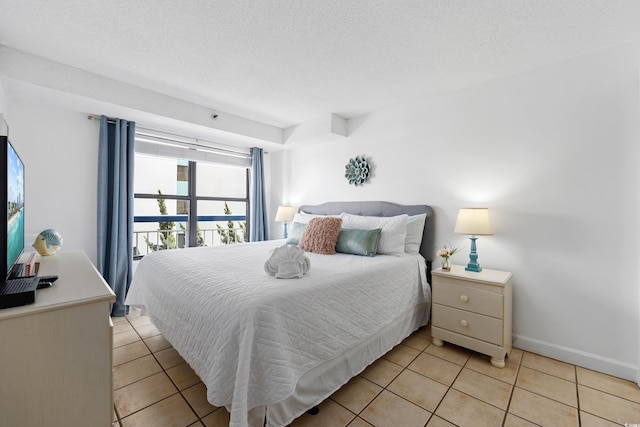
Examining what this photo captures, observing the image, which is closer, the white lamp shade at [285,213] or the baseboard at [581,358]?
the baseboard at [581,358]

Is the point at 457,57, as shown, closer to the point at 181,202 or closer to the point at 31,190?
the point at 181,202

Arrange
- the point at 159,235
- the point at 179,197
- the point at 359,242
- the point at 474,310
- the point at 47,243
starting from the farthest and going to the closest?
the point at 159,235 → the point at 179,197 → the point at 359,242 → the point at 474,310 → the point at 47,243

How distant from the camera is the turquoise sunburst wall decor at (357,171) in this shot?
11.5ft

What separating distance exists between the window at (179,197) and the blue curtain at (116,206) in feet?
0.91

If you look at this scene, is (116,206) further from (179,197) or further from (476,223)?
(476,223)

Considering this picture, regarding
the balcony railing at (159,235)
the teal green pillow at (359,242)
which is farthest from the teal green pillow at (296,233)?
the balcony railing at (159,235)

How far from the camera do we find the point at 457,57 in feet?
7.31

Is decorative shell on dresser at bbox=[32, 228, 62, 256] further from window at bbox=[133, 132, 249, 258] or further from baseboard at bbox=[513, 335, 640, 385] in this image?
baseboard at bbox=[513, 335, 640, 385]

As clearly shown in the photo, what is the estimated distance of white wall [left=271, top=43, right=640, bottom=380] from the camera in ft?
6.57

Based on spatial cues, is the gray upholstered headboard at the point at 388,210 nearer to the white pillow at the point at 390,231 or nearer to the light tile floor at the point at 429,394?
the white pillow at the point at 390,231

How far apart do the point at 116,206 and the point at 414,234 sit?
10.6 feet

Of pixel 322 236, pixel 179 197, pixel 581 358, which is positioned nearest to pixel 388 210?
pixel 322 236

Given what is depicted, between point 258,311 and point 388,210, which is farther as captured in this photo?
point 388,210

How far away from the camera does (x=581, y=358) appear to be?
83.8 inches
